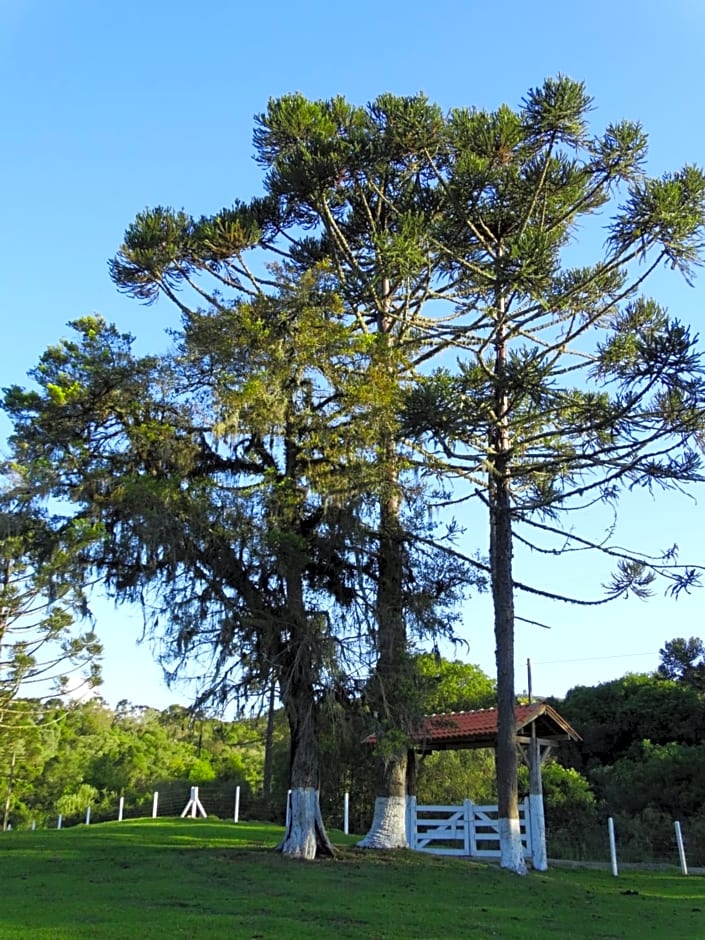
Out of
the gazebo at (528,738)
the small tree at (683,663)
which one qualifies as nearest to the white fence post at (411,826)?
the gazebo at (528,738)

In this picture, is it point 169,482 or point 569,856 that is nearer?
point 169,482

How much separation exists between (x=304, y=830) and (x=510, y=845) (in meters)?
3.37

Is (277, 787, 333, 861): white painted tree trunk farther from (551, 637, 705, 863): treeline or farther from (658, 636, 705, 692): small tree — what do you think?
(658, 636, 705, 692): small tree

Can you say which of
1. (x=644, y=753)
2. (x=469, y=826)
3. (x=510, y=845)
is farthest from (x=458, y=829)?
(x=644, y=753)

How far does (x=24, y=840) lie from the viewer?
1681 centimetres

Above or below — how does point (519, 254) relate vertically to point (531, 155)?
below

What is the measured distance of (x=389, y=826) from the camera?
15.5 metres

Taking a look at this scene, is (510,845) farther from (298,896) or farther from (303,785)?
(298,896)

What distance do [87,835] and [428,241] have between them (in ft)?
42.8

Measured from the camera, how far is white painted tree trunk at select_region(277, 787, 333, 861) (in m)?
13.9

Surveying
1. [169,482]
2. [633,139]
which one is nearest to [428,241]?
[633,139]

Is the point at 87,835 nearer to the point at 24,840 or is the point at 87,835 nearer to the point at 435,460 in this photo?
the point at 24,840

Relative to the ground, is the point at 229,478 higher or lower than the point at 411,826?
higher

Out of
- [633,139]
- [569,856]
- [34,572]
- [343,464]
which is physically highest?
[633,139]
